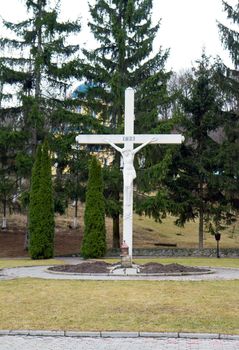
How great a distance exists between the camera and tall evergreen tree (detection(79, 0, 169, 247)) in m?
24.8

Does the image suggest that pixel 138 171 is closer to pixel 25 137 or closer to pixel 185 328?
pixel 25 137

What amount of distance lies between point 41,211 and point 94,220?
89.1 inches

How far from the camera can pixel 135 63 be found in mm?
26234

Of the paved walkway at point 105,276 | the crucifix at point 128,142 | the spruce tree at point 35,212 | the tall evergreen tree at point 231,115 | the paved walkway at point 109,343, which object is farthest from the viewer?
the tall evergreen tree at point 231,115

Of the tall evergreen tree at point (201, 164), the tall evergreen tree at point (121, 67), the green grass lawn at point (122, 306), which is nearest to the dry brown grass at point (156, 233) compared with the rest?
the tall evergreen tree at point (201, 164)

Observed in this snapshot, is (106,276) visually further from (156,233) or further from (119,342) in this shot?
(156,233)

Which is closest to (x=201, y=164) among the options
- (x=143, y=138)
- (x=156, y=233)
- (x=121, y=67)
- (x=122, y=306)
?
(x=121, y=67)

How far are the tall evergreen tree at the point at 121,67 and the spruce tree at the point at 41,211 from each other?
3.76 meters

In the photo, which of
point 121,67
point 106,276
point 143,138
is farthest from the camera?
point 121,67

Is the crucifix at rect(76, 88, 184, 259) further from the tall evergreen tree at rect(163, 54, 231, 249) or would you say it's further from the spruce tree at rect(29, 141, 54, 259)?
the tall evergreen tree at rect(163, 54, 231, 249)

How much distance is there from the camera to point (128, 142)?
15.8 metres

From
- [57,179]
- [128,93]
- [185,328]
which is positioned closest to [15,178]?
[57,179]

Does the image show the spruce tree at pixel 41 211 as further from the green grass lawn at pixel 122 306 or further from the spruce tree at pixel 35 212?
the green grass lawn at pixel 122 306

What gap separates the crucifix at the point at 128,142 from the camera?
606 inches
